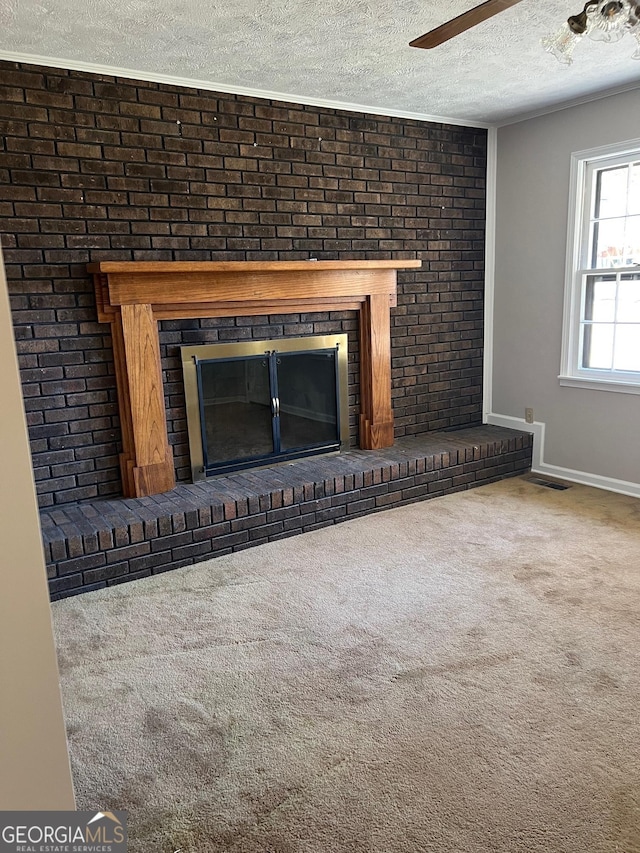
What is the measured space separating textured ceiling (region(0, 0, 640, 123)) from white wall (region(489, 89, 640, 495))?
0.88ft

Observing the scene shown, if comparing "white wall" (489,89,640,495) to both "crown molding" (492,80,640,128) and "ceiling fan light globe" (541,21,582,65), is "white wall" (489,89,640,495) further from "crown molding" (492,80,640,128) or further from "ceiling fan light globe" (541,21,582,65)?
"ceiling fan light globe" (541,21,582,65)

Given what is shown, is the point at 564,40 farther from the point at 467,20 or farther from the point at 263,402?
the point at 263,402


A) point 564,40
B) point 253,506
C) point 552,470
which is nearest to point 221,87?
point 564,40

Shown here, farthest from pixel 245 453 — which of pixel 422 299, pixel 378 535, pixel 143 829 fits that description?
pixel 143 829

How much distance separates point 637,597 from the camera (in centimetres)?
262

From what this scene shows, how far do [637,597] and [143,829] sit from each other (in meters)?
2.08

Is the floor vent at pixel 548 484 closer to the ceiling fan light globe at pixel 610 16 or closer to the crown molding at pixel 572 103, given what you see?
the crown molding at pixel 572 103

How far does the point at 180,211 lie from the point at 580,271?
2.51m

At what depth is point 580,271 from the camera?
13.2 feet

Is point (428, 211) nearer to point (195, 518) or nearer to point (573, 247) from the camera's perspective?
point (573, 247)

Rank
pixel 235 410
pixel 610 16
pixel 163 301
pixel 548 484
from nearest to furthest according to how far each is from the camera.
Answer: pixel 610 16 → pixel 163 301 → pixel 235 410 → pixel 548 484

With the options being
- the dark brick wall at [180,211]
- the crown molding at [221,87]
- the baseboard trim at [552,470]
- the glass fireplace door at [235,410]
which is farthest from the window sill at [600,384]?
the glass fireplace door at [235,410]

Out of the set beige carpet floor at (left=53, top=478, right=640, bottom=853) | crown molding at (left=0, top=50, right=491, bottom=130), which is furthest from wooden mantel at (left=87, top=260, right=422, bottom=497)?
crown molding at (left=0, top=50, right=491, bottom=130)

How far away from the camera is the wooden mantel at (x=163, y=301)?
3.10m
